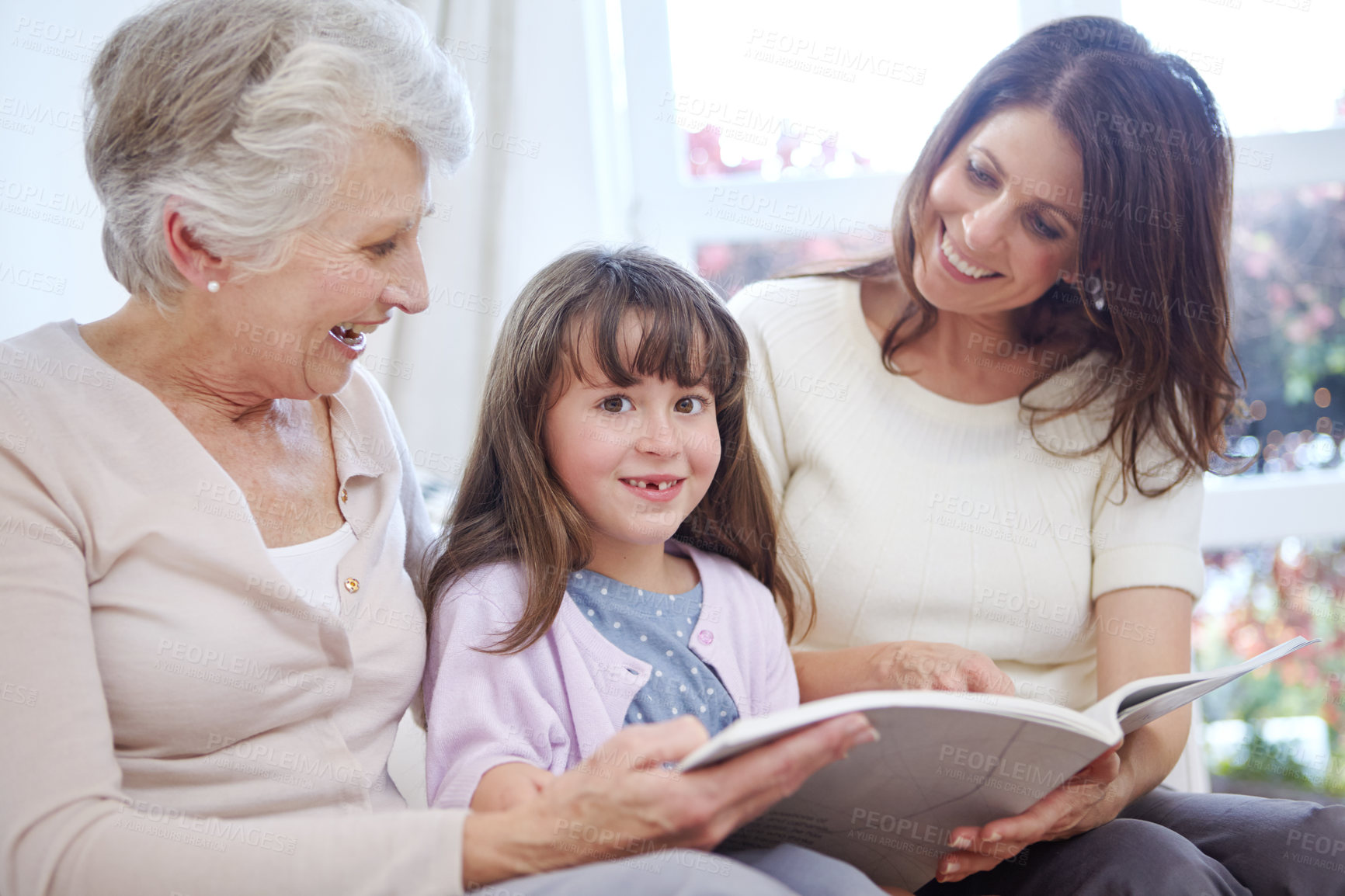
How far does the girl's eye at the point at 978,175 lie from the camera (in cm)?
159

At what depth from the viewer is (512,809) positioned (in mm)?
956

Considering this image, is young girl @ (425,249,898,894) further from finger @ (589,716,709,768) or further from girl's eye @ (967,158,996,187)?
girl's eye @ (967,158,996,187)

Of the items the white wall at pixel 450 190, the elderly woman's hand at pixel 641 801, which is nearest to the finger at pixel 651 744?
the elderly woman's hand at pixel 641 801

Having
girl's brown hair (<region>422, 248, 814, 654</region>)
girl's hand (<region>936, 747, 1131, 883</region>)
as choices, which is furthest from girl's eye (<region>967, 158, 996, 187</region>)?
girl's hand (<region>936, 747, 1131, 883</region>)

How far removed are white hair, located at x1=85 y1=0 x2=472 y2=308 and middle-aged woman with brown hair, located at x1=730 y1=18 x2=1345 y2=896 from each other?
78 centimetres

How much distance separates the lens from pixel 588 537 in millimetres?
1323

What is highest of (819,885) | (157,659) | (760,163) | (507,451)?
(760,163)

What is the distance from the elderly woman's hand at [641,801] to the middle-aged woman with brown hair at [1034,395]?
0.55m

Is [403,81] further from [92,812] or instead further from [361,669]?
[92,812]

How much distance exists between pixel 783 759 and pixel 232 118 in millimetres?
819

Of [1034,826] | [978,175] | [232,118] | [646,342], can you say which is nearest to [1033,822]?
[1034,826]

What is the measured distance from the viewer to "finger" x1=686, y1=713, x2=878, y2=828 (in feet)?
2.85

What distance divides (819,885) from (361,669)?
54 centimetres

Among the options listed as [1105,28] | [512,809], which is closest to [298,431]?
[512,809]
